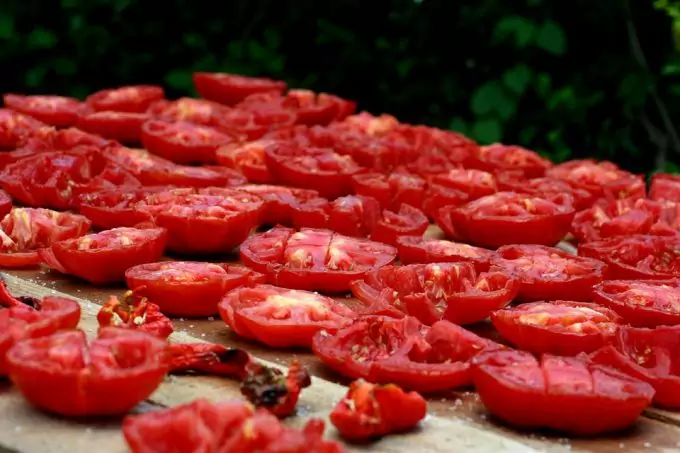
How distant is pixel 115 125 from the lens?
3691 millimetres

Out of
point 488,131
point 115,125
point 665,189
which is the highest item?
point 665,189

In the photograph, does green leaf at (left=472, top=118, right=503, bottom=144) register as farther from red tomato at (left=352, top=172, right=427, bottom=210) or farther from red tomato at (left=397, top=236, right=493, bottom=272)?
red tomato at (left=397, top=236, right=493, bottom=272)

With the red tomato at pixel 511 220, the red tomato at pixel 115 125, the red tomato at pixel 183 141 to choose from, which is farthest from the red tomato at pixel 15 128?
the red tomato at pixel 511 220

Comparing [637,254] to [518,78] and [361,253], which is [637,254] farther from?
[518,78]

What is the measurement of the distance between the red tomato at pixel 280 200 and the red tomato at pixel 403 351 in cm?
83

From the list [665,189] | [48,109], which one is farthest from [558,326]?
[48,109]

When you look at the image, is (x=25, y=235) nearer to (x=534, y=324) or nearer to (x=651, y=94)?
(x=534, y=324)

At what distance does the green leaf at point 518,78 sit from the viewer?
197 inches

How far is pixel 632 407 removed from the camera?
1728 mm

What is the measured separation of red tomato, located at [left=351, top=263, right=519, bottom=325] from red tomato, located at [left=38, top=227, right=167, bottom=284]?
1.38 feet

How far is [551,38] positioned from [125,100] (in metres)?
1.82

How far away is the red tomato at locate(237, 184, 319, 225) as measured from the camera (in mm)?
2797

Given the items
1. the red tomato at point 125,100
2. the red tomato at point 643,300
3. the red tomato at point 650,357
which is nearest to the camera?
the red tomato at point 650,357

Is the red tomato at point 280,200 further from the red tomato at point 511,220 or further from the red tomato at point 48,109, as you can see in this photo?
the red tomato at point 48,109
